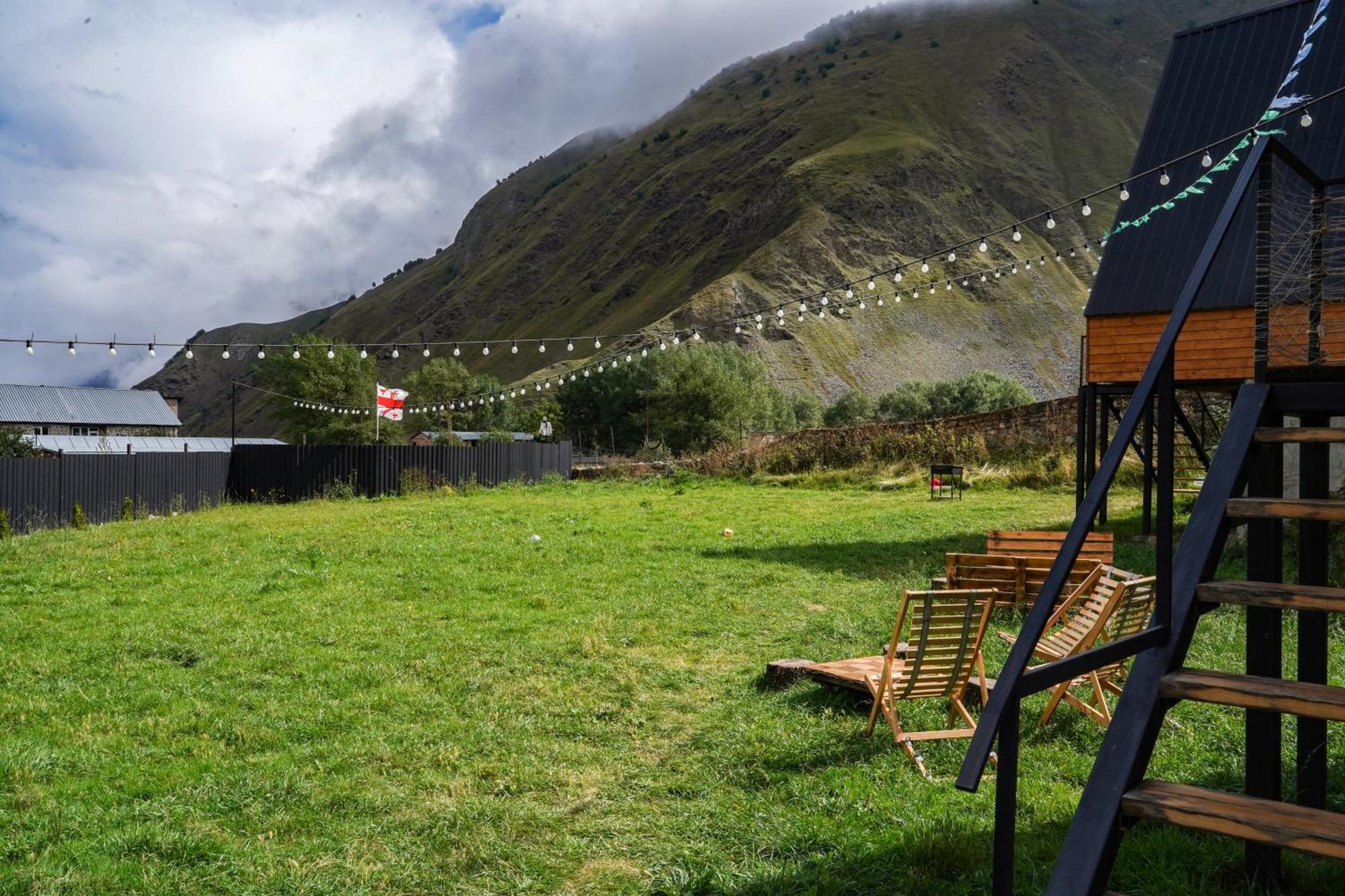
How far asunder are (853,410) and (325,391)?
34.2m

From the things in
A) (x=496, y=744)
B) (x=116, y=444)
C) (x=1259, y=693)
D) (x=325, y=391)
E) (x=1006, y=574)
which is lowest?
(x=496, y=744)

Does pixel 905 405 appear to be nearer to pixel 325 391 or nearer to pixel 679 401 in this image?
pixel 679 401

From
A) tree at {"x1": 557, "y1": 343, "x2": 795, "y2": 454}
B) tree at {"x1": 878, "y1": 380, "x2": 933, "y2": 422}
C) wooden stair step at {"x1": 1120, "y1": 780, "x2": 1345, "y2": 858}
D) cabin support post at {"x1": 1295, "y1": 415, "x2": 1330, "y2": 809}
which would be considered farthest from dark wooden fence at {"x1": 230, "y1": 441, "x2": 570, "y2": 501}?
tree at {"x1": 878, "y1": 380, "x2": 933, "y2": 422}

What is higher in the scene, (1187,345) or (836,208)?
(836,208)

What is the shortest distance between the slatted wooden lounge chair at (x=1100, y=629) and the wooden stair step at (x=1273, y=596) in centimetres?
235

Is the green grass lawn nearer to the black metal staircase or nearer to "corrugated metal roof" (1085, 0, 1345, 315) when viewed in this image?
the black metal staircase

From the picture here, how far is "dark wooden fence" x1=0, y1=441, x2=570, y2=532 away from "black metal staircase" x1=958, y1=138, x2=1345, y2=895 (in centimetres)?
2187

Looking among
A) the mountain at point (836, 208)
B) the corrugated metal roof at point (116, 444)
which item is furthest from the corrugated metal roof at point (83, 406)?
the mountain at point (836, 208)

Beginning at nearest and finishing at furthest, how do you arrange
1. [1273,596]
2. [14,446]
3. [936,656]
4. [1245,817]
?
1. [1245,817]
2. [1273,596]
3. [936,656]
4. [14,446]

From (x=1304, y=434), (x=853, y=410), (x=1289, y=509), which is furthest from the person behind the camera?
(x=853, y=410)

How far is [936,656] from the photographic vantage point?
17.0 ft

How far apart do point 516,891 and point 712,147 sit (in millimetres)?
135017

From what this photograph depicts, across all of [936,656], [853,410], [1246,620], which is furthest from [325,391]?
[1246,620]

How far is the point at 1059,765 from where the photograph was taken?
4867 millimetres
